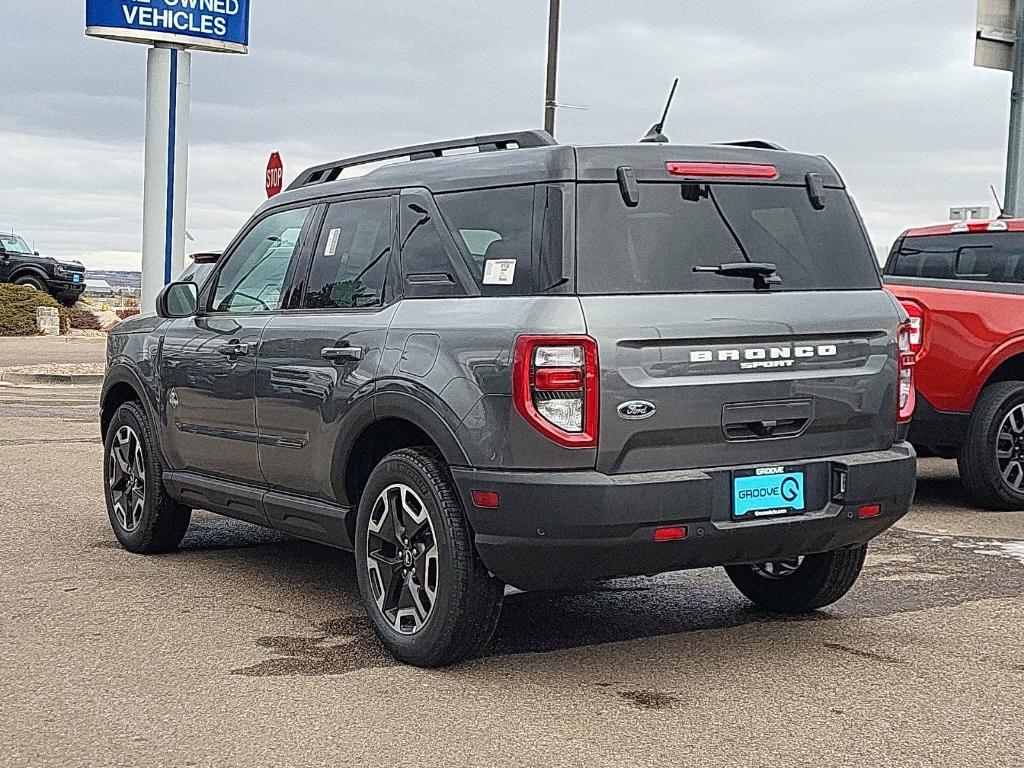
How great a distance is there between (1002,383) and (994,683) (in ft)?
13.8

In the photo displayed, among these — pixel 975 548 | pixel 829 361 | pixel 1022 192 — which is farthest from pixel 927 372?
pixel 1022 192

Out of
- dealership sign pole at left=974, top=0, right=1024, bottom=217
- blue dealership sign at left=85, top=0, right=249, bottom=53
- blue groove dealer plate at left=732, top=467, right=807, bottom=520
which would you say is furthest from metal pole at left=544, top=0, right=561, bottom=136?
blue groove dealer plate at left=732, top=467, right=807, bottom=520

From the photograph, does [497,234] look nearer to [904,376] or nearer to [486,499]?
[486,499]

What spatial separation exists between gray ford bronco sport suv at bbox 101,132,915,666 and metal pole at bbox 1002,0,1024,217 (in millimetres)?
10782

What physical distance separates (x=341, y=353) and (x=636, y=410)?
1452 mm

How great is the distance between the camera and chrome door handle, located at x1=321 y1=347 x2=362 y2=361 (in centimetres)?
585

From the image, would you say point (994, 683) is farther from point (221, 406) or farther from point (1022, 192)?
point (1022, 192)

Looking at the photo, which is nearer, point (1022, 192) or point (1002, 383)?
point (1002, 383)

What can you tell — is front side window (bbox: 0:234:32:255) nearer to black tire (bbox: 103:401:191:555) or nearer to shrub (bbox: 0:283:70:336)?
shrub (bbox: 0:283:70:336)

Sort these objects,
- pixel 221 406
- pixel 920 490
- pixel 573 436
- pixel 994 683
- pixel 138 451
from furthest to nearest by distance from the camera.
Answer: pixel 920 490, pixel 138 451, pixel 221 406, pixel 994 683, pixel 573 436

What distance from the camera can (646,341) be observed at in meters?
5.09

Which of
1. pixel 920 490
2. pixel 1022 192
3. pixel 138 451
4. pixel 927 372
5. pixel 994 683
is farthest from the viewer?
pixel 1022 192

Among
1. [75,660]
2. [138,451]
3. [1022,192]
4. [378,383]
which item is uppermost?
[1022,192]

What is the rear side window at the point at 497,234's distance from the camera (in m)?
5.28
